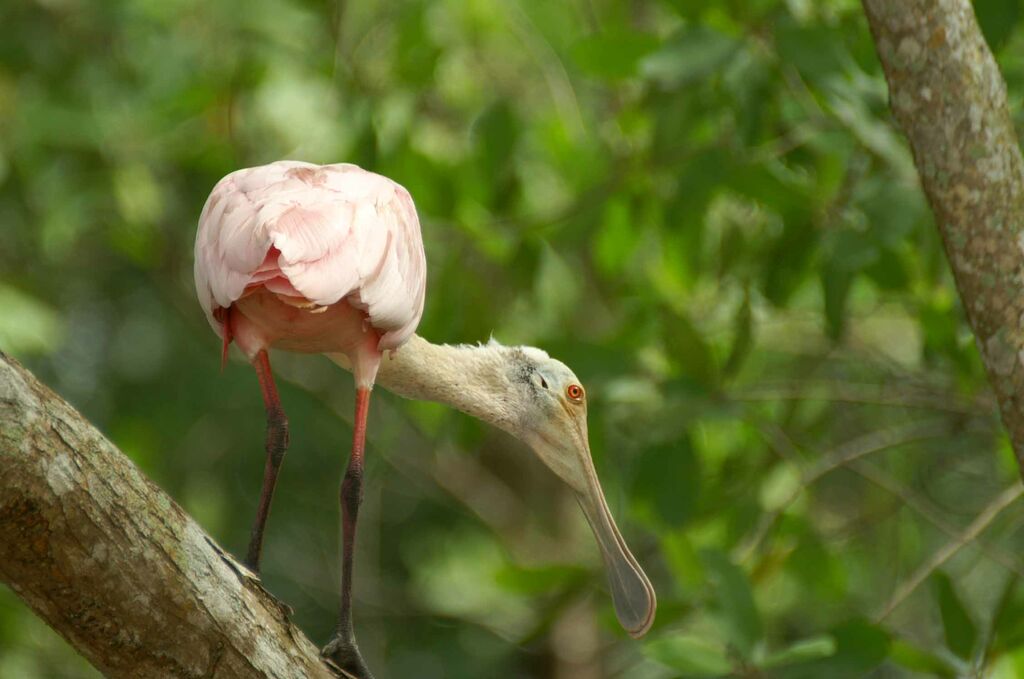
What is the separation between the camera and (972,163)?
364 centimetres

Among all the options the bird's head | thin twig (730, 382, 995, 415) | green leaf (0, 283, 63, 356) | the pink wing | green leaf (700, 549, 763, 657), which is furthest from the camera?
green leaf (0, 283, 63, 356)

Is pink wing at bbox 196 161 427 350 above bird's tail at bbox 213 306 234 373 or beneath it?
above

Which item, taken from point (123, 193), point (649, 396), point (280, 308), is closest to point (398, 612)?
point (123, 193)

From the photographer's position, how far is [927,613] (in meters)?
9.02

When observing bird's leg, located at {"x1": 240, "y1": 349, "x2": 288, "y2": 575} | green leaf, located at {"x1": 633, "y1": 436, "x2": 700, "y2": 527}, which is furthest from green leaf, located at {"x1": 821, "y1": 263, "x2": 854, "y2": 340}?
bird's leg, located at {"x1": 240, "y1": 349, "x2": 288, "y2": 575}

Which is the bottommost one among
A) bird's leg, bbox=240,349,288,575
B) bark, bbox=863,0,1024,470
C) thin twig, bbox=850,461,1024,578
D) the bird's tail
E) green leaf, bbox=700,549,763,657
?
thin twig, bbox=850,461,1024,578

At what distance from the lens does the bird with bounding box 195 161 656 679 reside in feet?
11.7

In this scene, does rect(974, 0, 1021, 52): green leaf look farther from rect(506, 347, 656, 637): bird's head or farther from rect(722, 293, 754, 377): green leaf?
rect(506, 347, 656, 637): bird's head

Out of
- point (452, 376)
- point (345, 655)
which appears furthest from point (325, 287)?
point (452, 376)

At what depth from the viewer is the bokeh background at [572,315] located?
16.9ft

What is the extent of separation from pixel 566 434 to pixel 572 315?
305 cm

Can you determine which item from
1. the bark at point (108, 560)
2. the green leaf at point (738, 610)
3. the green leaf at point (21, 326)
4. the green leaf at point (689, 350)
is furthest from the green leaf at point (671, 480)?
the green leaf at point (21, 326)

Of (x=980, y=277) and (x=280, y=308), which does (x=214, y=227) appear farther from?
(x=980, y=277)

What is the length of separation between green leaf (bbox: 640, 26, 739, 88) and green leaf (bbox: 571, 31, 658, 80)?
34cm
